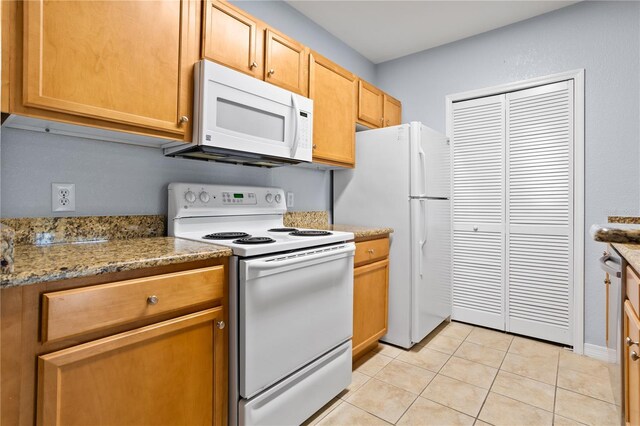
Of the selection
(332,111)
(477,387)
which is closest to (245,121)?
(332,111)

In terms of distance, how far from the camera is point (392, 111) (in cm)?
308

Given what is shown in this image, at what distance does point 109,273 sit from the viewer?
98 centimetres

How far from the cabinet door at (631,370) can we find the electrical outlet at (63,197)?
212cm

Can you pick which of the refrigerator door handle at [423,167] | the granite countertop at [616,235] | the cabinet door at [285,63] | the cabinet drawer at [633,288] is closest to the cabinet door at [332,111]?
the cabinet door at [285,63]

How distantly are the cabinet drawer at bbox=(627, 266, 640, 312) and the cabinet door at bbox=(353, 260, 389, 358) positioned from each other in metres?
1.27

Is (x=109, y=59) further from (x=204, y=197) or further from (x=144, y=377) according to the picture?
(x=144, y=377)

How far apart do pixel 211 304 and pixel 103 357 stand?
37cm

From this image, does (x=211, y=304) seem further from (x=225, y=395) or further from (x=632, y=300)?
(x=632, y=300)

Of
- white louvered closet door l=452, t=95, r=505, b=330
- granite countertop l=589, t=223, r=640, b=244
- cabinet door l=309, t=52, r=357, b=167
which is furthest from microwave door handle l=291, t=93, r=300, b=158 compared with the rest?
white louvered closet door l=452, t=95, r=505, b=330

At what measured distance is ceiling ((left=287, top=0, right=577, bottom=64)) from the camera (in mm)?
2414

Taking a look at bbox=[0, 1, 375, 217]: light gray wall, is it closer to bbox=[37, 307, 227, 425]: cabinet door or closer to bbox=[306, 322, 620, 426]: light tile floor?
bbox=[37, 307, 227, 425]: cabinet door

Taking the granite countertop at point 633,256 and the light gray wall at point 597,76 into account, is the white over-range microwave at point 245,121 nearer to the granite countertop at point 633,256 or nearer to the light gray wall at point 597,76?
the granite countertop at point 633,256

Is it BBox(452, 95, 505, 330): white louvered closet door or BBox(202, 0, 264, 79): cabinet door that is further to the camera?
BBox(452, 95, 505, 330): white louvered closet door

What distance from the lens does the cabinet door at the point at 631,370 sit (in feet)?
3.27
